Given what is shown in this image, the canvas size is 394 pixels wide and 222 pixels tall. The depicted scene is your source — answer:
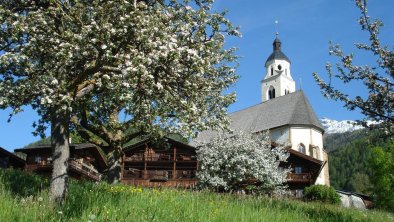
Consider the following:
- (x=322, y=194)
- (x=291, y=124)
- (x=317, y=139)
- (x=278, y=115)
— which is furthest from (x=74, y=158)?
(x=317, y=139)

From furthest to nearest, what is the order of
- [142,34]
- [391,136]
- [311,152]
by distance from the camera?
[311,152]
[391,136]
[142,34]

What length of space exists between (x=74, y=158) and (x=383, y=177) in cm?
4319

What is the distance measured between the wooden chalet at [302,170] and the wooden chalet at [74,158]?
2481 cm

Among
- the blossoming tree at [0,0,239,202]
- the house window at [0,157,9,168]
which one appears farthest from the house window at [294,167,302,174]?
the blossoming tree at [0,0,239,202]

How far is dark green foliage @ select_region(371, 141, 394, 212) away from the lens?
191 feet

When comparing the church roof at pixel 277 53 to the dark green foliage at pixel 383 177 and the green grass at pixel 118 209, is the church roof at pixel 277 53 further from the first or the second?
the green grass at pixel 118 209

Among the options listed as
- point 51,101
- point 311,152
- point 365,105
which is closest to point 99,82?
point 51,101

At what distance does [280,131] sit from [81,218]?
63770 mm

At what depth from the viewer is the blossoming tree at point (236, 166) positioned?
110ft

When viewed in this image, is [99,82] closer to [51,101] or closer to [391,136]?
[51,101]

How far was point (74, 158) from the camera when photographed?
2181 inches

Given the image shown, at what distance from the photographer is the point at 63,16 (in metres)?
10.7

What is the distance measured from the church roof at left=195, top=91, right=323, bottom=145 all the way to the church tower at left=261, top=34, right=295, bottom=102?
Answer: 1885 centimetres

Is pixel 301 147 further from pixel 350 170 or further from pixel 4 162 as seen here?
pixel 350 170
